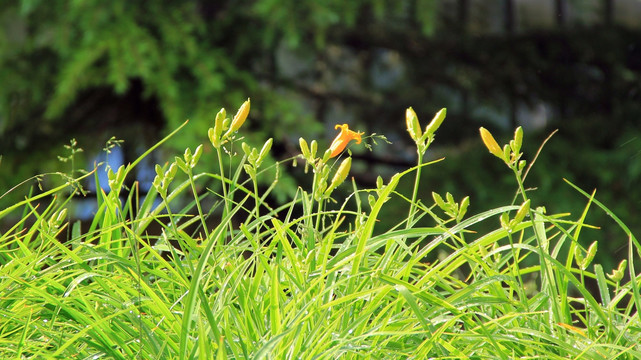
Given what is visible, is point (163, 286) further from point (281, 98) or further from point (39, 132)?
point (39, 132)

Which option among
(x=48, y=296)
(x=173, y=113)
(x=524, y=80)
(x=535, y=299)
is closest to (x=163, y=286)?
(x=48, y=296)

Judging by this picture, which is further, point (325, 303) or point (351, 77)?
point (351, 77)

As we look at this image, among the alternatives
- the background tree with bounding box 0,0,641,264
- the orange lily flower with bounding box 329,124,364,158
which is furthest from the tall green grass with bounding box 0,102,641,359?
the background tree with bounding box 0,0,641,264

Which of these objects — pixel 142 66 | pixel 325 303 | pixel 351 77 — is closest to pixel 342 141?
pixel 325 303

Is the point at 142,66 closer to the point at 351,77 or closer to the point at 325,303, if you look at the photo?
the point at 351,77

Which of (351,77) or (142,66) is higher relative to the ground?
(142,66)

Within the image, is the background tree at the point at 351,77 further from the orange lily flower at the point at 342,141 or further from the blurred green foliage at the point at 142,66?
the orange lily flower at the point at 342,141

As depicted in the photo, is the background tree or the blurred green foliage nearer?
the blurred green foliage

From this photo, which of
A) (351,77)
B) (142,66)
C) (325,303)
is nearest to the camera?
(325,303)

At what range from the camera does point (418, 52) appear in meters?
4.32

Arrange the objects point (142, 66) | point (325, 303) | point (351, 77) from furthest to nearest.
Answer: point (351, 77)
point (142, 66)
point (325, 303)

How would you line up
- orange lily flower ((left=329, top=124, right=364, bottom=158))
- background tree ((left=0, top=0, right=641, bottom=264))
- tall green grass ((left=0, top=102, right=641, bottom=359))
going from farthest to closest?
1. background tree ((left=0, top=0, right=641, bottom=264))
2. orange lily flower ((left=329, top=124, right=364, bottom=158))
3. tall green grass ((left=0, top=102, right=641, bottom=359))

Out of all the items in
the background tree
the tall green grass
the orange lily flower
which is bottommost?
the background tree

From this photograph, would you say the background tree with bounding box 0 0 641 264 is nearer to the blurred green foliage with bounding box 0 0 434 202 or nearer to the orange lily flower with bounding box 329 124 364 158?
the blurred green foliage with bounding box 0 0 434 202
